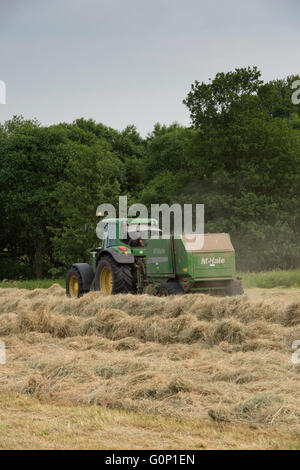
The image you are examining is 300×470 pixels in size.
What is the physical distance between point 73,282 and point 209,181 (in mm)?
15376

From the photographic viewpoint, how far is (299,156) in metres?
30.6

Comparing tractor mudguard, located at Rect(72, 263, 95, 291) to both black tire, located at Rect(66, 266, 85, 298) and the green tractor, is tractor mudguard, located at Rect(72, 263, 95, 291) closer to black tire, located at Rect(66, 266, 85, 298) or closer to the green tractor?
black tire, located at Rect(66, 266, 85, 298)

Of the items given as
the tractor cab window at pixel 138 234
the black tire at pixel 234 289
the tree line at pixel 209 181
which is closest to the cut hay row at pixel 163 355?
the black tire at pixel 234 289

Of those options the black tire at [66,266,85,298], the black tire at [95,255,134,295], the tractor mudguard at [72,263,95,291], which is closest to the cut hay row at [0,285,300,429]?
the black tire at [95,255,134,295]

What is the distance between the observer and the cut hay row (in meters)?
6.10

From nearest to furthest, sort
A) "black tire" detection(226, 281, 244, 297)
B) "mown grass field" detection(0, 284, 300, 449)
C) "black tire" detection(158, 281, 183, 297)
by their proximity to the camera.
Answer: "mown grass field" detection(0, 284, 300, 449) < "black tire" detection(158, 281, 183, 297) < "black tire" detection(226, 281, 244, 297)

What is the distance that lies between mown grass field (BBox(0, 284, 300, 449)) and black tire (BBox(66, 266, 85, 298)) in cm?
374

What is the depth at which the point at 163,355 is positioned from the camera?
8344 millimetres

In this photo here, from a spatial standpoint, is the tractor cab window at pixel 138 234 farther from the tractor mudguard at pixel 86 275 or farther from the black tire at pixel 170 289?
the black tire at pixel 170 289

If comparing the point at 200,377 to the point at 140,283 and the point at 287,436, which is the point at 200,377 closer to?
the point at 287,436

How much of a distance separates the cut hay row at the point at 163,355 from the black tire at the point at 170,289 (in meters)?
0.93

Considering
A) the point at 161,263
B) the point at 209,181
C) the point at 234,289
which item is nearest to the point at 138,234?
the point at 161,263

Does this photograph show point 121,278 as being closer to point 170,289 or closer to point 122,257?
point 122,257
